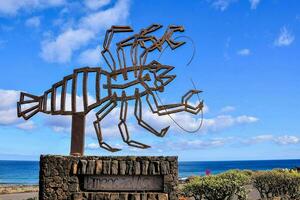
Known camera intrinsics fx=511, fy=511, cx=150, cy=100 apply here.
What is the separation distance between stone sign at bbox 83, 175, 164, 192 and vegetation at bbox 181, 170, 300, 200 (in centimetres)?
590

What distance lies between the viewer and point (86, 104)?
32.1 feet

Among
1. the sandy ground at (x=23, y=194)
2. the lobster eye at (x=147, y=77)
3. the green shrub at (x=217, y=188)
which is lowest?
the sandy ground at (x=23, y=194)

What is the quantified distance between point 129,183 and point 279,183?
31.8 ft

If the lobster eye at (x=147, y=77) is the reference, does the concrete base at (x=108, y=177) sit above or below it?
below

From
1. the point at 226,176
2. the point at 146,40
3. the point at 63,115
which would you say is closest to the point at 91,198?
the point at 63,115

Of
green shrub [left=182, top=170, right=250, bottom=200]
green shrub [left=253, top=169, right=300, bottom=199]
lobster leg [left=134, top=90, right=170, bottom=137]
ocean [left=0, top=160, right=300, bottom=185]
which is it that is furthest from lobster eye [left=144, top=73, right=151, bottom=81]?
ocean [left=0, top=160, right=300, bottom=185]

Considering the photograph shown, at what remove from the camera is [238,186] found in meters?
15.1

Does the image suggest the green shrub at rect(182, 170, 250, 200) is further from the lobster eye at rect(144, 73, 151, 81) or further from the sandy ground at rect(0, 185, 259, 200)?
the lobster eye at rect(144, 73, 151, 81)

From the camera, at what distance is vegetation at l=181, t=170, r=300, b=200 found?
14.9 m

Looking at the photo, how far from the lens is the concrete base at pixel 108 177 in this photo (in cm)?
914

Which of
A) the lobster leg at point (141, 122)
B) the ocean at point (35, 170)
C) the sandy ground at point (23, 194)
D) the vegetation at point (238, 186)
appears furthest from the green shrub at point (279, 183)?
the ocean at point (35, 170)

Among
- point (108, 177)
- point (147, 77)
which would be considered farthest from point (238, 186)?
point (108, 177)

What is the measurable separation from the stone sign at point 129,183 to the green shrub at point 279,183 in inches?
341

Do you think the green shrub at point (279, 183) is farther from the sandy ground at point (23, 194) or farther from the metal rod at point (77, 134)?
the metal rod at point (77, 134)
